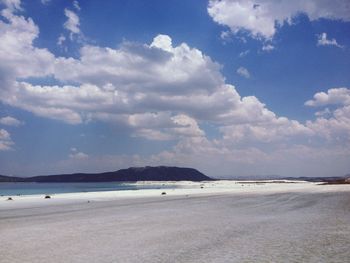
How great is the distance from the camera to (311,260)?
507 inches

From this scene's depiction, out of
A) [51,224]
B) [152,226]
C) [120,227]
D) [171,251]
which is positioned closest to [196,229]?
[152,226]

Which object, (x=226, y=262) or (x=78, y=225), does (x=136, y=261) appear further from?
(x=78, y=225)

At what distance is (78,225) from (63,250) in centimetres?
848

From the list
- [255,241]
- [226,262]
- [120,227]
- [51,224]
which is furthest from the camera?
[51,224]

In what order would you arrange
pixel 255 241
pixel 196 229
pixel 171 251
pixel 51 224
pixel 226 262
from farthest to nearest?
pixel 51 224
pixel 196 229
pixel 255 241
pixel 171 251
pixel 226 262

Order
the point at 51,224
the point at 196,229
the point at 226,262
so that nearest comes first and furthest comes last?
1. the point at 226,262
2. the point at 196,229
3. the point at 51,224

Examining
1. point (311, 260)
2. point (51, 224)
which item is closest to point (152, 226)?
point (51, 224)

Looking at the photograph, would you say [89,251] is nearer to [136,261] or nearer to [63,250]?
[63,250]

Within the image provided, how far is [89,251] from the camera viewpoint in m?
15.3

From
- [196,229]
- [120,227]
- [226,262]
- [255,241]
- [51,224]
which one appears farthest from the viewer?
[51,224]

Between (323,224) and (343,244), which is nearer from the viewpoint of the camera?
(343,244)

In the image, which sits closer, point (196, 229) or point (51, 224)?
point (196, 229)

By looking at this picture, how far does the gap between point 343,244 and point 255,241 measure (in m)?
3.50

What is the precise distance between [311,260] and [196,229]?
29.5ft
